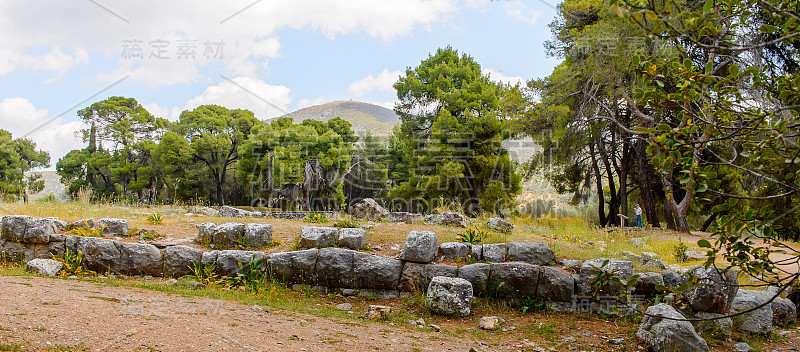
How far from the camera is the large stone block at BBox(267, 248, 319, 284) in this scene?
26.4 ft

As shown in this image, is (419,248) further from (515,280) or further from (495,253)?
(515,280)

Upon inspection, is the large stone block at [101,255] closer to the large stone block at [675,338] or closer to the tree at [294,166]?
the large stone block at [675,338]

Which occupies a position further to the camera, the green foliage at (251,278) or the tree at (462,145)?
the tree at (462,145)

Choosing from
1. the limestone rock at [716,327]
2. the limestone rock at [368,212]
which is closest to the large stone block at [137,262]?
the limestone rock at [368,212]

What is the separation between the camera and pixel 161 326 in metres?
4.63

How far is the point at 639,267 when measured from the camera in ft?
26.0

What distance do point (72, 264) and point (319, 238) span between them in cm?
455

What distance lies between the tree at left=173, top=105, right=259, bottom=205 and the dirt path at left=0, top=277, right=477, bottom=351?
2656cm

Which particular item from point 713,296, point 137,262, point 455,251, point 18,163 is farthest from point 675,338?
point 18,163

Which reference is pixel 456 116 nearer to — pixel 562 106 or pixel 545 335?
pixel 562 106

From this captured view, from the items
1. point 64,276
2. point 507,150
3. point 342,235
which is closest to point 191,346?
point 342,235

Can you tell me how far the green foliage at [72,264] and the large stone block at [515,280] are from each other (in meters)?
7.33

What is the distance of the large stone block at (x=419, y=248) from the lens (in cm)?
792

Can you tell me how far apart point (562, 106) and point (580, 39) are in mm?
2692
